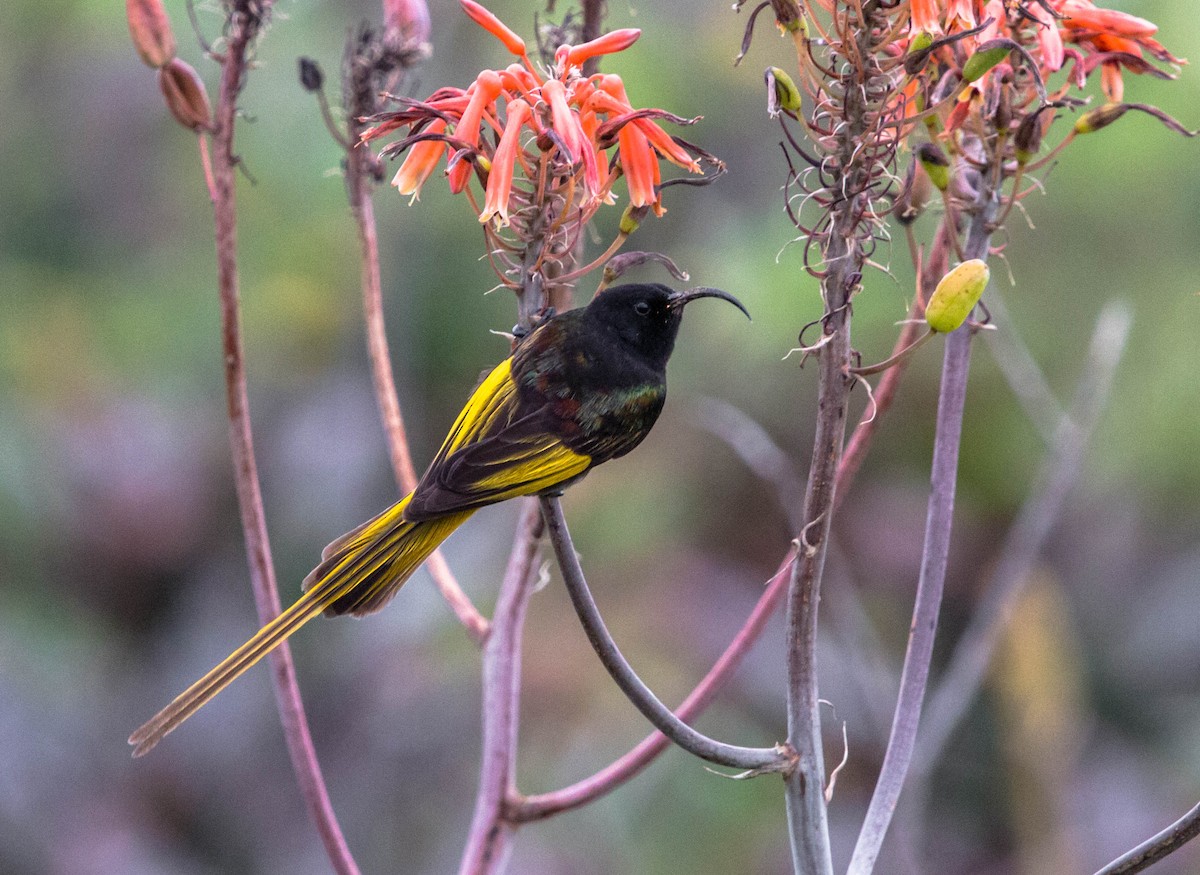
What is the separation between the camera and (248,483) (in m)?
1.17

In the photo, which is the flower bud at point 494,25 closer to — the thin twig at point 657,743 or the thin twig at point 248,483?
the thin twig at point 248,483

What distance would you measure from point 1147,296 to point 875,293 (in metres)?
0.91

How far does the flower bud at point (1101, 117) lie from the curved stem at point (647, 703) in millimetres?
587

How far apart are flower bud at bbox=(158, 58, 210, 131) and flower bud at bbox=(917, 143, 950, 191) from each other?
2.36 ft

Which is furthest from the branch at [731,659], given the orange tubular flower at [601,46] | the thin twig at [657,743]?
the orange tubular flower at [601,46]

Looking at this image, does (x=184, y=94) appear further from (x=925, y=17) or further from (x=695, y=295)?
(x=925, y=17)

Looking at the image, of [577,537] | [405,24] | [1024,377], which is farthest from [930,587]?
[577,537]

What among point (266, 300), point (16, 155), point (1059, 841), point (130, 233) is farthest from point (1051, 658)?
point (16, 155)

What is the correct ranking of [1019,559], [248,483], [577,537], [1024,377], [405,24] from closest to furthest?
[248,483]
[405,24]
[1019,559]
[1024,377]
[577,537]

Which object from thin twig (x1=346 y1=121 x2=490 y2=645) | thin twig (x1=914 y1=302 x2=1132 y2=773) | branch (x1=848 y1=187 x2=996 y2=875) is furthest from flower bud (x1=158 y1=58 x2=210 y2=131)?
thin twig (x1=914 y1=302 x2=1132 y2=773)

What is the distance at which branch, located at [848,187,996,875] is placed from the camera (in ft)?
2.98

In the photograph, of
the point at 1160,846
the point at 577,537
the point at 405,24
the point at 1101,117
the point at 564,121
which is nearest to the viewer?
the point at 1160,846

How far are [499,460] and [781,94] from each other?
46cm

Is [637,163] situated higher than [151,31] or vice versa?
[151,31]
